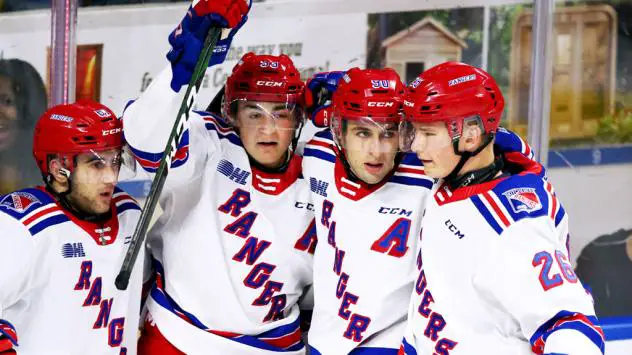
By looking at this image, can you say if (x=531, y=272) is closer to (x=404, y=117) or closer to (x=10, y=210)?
(x=404, y=117)

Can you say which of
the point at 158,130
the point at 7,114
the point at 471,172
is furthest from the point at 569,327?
the point at 7,114

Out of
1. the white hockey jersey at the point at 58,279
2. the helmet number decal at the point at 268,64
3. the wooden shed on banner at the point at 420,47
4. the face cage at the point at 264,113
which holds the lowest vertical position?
the white hockey jersey at the point at 58,279

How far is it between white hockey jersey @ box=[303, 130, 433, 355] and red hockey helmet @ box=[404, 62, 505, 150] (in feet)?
1.03

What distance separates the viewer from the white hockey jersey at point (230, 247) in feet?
9.23

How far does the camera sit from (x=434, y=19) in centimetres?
409

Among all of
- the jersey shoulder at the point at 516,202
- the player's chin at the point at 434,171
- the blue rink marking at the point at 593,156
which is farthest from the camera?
the blue rink marking at the point at 593,156

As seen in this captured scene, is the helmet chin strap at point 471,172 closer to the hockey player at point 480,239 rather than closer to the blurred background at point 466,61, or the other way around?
the hockey player at point 480,239

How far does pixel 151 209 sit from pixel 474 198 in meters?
0.75

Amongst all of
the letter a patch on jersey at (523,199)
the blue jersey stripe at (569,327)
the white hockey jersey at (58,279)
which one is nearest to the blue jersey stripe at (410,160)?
the letter a patch on jersey at (523,199)

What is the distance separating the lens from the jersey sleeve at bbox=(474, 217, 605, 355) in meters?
2.14

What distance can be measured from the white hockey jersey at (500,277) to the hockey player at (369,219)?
0.47ft

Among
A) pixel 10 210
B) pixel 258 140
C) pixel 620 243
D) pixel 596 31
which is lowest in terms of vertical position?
pixel 620 243

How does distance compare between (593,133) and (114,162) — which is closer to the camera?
(114,162)

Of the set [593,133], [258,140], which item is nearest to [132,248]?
[258,140]
